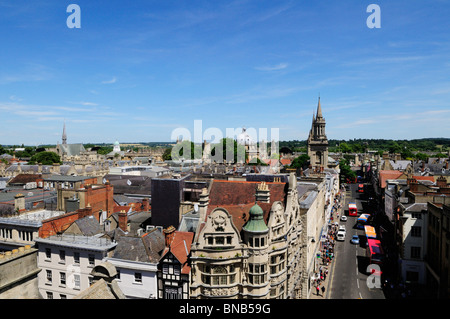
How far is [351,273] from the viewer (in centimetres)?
4759

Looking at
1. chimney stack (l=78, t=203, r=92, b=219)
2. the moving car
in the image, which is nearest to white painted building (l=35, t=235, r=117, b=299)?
chimney stack (l=78, t=203, r=92, b=219)

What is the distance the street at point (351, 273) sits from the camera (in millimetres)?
40931

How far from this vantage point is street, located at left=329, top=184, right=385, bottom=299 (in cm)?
4093

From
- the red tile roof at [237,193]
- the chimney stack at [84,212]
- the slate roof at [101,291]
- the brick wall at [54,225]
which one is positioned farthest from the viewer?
the chimney stack at [84,212]

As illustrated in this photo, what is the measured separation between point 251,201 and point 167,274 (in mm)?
11566

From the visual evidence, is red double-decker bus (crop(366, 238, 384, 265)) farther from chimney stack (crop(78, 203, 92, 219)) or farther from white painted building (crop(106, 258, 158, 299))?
chimney stack (crop(78, 203, 92, 219))

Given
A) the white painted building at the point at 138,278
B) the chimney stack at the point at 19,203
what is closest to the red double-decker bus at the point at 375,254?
the white painted building at the point at 138,278

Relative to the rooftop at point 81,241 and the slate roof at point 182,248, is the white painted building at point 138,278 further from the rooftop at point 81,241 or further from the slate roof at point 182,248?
the rooftop at point 81,241

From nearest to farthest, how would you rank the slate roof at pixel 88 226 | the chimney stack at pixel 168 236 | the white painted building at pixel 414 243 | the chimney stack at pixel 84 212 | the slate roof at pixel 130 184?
the chimney stack at pixel 168 236, the slate roof at pixel 88 226, the chimney stack at pixel 84 212, the white painted building at pixel 414 243, the slate roof at pixel 130 184

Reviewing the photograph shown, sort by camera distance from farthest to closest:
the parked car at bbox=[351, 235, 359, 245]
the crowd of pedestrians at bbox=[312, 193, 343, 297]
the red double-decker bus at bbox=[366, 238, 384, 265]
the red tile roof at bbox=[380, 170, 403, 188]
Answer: the red tile roof at bbox=[380, 170, 403, 188] → the parked car at bbox=[351, 235, 359, 245] → the red double-decker bus at bbox=[366, 238, 384, 265] → the crowd of pedestrians at bbox=[312, 193, 343, 297]

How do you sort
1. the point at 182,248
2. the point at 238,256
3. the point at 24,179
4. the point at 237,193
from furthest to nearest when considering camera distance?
the point at 24,179 → the point at 237,193 → the point at 182,248 → the point at 238,256

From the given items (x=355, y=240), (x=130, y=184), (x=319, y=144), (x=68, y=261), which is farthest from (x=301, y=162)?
(x=68, y=261)

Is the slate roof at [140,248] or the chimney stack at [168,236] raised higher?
the chimney stack at [168,236]

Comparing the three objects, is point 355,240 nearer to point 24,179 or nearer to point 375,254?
point 375,254
